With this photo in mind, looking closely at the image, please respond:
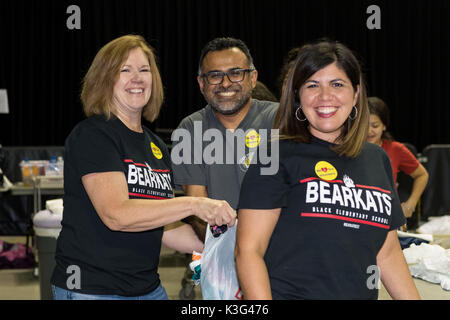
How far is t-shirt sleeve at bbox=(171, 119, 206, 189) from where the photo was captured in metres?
2.40

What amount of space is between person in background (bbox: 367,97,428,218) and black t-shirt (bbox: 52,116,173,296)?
2476mm

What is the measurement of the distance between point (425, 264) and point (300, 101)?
44.0 inches

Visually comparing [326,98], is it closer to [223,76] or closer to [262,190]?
[262,190]

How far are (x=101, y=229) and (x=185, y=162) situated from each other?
0.68 meters

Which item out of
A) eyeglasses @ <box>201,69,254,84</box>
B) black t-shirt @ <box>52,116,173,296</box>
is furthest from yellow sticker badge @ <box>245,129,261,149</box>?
black t-shirt @ <box>52,116,173,296</box>

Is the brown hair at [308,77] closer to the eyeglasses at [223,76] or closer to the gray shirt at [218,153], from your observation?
the gray shirt at [218,153]

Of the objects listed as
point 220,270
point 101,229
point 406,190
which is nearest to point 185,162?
point 101,229

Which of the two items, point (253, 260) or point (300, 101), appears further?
point (300, 101)

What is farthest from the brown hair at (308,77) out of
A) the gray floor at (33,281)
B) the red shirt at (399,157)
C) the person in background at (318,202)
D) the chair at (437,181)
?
the chair at (437,181)

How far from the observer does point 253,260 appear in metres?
1.46

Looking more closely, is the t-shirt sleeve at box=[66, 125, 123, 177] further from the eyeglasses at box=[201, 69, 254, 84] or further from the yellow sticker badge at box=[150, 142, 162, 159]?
the eyeglasses at box=[201, 69, 254, 84]
